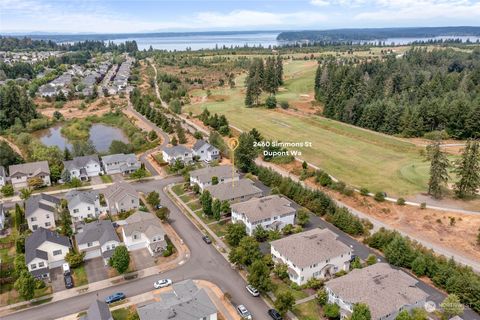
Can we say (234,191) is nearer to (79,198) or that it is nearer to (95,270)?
(95,270)

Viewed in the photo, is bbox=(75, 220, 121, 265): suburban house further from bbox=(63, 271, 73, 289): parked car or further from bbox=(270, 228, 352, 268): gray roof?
bbox=(270, 228, 352, 268): gray roof

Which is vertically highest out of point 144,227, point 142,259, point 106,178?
point 144,227

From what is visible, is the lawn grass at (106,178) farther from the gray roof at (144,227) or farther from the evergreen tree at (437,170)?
the evergreen tree at (437,170)

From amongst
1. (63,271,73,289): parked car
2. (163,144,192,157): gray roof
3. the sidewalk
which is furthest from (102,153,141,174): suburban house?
(63,271,73,289): parked car

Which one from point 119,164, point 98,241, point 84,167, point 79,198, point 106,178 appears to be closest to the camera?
point 98,241

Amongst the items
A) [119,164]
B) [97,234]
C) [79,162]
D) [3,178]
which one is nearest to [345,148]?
[119,164]

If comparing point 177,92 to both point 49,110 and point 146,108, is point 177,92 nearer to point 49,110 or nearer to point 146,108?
point 146,108
